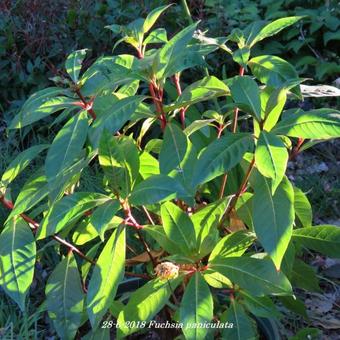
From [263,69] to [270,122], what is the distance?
0.31 m

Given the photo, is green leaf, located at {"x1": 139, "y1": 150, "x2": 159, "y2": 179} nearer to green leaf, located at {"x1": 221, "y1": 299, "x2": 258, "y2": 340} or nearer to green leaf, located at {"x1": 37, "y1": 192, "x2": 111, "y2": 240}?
green leaf, located at {"x1": 37, "y1": 192, "x2": 111, "y2": 240}

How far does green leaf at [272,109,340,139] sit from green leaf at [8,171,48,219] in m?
0.63

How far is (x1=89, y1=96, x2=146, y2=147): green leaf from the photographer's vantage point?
1.55m

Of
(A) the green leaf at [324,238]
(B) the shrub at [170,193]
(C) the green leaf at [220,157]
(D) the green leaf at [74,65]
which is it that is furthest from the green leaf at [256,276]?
(D) the green leaf at [74,65]

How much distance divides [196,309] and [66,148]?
0.51 meters

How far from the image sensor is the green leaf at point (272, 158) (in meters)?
1.43

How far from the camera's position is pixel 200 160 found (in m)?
1.50

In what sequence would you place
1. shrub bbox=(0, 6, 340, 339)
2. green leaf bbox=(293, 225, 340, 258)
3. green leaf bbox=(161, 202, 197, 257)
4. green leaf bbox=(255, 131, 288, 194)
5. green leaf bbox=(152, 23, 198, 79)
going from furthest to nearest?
green leaf bbox=(293, 225, 340, 258) → green leaf bbox=(161, 202, 197, 257) → green leaf bbox=(152, 23, 198, 79) → shrub bbox=(0, 6, 340, 339) → green leaf bbox=(255, 131, 288, 194)

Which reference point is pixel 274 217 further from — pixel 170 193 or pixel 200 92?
pixel 200 92

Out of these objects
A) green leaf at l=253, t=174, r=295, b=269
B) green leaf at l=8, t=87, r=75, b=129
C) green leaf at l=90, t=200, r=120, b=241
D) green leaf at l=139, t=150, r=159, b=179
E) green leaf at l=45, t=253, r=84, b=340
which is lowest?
green leaf at l=45, t=253, r=84, b=340

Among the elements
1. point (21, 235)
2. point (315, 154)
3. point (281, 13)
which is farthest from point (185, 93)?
point (281, 13)

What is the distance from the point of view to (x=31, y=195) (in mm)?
1775

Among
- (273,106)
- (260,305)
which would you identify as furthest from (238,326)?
(273,106)

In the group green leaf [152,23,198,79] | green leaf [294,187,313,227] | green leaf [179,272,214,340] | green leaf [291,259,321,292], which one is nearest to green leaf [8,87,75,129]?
green leaf [152,23,198,79]
